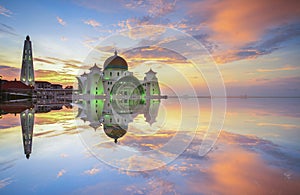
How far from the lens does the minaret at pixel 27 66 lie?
67.9 m

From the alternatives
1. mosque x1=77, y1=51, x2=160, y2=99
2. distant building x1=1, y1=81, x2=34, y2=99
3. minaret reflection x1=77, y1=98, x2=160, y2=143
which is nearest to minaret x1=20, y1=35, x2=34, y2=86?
mosque x1=77, y1=51, x2=160, y2=99

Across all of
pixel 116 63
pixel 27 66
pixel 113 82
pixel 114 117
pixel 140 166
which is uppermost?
pixel 116 63

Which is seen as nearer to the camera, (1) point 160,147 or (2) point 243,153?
(2) point 243,153

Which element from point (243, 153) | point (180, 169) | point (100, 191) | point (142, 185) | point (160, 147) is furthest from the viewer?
point (160, 147)

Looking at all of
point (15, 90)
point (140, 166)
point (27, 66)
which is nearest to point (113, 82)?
point (27, 66)

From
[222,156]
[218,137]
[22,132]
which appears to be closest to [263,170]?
[222,156]

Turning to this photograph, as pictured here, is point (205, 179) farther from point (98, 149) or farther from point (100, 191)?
point (98, 149)

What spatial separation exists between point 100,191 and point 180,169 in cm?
191

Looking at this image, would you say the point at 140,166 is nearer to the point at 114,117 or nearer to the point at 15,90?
the point at 114,117

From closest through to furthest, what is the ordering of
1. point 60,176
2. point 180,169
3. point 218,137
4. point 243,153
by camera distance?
point 60,176
point 180,169
point 243,153
point 218,137

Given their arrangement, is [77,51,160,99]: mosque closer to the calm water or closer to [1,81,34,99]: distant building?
[1,81,34,99]: distant building

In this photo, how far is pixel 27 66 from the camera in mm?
68688

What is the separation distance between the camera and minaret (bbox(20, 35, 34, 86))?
6788 cm

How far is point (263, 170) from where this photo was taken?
5.18 m
